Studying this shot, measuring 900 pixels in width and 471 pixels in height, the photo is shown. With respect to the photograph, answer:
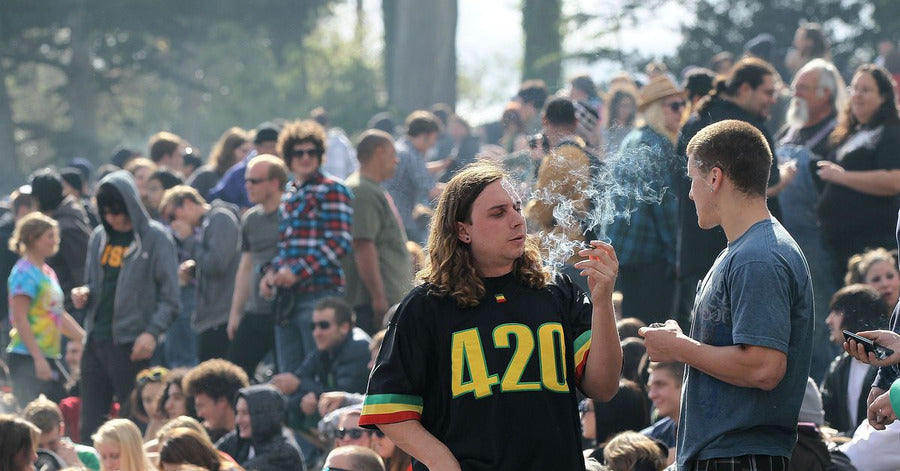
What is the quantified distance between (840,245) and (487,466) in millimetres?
5334

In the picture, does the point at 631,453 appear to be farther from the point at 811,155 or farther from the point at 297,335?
the point at 297,335

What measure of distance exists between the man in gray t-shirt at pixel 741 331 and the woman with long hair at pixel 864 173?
431cm

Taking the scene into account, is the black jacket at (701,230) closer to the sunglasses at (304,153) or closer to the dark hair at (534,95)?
the sunglasses at (304,153)

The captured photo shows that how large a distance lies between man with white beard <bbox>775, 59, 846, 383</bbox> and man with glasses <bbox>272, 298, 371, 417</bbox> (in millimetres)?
2986

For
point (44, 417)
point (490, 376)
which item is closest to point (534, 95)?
point (44, 417)

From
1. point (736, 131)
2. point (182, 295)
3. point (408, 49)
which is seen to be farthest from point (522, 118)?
point (408, 49)

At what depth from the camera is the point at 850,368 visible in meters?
7.20

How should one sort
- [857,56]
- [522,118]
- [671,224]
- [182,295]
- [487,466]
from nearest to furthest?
[487,466], [671,224], [182,295], [522,118], [857,56]

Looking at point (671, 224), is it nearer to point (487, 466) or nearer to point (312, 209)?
point (312, 209)

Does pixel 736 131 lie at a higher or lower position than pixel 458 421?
higher

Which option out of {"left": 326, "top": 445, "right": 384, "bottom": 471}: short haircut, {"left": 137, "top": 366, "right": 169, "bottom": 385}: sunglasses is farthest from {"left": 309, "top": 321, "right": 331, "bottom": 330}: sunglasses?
{"left": 326, "top": 445, "right": 384, "bottom": 471}: short haircut

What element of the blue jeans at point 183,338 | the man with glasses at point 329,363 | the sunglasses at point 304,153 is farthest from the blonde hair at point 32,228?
the man with glasses at point 329,363

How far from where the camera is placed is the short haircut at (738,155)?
437 cm

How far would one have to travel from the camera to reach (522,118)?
41.3 feet
